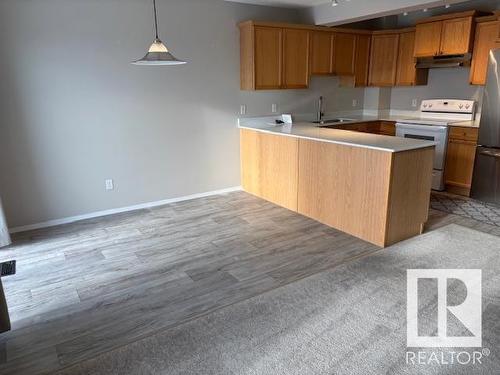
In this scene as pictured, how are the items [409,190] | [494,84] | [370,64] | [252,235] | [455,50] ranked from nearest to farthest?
1. [409,190]
2. [252,235]
3. [494,84]
4. [455,50]
5. [370,64]

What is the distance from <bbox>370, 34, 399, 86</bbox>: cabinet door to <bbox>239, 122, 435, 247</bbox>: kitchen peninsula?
2.03 metres

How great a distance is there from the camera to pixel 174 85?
4457mm

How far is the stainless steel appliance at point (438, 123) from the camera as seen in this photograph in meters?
4.86

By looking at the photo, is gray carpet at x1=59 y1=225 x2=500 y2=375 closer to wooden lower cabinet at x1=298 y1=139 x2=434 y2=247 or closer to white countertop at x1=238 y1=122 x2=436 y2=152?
wooden lower cabinet at x1=298 y1=139 x2=434 y2=247

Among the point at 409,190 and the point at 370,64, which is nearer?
the point at 409,190

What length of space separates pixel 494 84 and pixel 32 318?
5.09m

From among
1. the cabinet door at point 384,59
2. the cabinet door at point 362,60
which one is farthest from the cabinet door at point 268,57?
the cabinet door at point 384,59

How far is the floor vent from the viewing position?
120 inches

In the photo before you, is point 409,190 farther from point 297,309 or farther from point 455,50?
point 455,50

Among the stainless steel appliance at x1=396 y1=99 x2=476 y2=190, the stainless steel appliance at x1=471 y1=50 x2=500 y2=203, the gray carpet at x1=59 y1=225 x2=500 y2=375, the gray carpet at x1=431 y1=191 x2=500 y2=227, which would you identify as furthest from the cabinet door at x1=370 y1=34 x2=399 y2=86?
the gray carpet at x1=59 y1=225 x2=500 y2=375

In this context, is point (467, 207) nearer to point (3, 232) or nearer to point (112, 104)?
point (112, 104)

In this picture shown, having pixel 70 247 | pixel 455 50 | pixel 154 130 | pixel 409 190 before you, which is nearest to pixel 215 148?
pixel 154 130

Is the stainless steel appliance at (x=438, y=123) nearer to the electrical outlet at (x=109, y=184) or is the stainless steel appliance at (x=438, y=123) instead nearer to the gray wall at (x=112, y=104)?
the gray wall at (x=112, y=104)

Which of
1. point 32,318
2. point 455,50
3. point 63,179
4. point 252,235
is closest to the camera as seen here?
point 32,318
